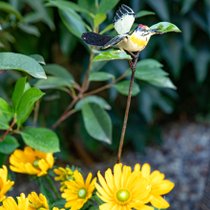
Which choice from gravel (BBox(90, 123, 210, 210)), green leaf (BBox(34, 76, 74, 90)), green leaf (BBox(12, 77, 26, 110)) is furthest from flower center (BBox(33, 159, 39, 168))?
gravel (BBox(90, 123, 210, 210))

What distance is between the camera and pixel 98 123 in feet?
4.62

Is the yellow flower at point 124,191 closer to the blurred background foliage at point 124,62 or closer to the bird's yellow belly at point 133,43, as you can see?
the bird's yellow belly at point 133,43

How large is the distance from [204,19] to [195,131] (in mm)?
878

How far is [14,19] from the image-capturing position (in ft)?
6.59

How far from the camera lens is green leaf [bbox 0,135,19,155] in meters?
1.17

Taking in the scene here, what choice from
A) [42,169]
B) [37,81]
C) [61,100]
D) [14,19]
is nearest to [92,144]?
[61,100]

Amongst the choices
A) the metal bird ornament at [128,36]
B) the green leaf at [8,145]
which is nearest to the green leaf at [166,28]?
the metal bird ornament at [128,36]

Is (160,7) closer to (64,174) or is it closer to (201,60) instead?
(201,60)

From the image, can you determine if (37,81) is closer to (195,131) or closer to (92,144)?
(92,144)

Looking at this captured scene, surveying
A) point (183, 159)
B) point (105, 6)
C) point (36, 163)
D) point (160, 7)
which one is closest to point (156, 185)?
point (36, 163)

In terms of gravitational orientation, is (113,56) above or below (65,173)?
above

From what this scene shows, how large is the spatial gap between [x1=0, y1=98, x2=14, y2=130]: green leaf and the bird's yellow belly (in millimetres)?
321

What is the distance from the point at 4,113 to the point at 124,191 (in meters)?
0.39

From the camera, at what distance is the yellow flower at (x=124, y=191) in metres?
0.87
